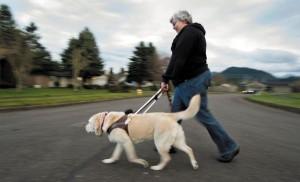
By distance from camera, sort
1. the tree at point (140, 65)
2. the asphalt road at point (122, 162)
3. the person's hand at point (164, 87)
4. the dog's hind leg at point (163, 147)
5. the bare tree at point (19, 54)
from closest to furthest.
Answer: the asphalt road at point (122, 162) → the dog's hind leg at point (163, 147) → the person's hand at point (164, 87) → the bare tree at point (19, 54) → the tree at point (140, 65)

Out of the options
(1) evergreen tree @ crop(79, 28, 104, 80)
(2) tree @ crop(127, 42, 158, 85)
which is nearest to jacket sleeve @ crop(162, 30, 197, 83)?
(1) evergreen tree @ crop(79, 28, 104, 80)

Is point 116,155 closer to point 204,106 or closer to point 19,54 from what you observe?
point 204,106

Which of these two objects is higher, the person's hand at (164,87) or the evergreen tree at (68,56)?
the evergreen tree at (68,56)

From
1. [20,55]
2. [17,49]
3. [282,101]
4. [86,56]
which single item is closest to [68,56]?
[86,56]

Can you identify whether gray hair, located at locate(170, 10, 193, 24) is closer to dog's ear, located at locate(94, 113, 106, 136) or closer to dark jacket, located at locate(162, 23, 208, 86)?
dark jacket, located at locate(162, 23, 208, 86)

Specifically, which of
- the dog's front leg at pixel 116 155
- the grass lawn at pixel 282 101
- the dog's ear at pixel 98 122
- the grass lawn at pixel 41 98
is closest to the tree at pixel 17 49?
the grass lawn at pixel 41 98

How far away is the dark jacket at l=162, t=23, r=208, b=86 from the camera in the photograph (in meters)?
4.94

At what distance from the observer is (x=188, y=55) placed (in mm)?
4980

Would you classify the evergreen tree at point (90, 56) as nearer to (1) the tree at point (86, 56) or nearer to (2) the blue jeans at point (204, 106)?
(1) the tree at point (86, 56)

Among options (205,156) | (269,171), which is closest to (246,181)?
A: (269,171)

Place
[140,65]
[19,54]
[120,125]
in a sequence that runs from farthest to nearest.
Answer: [140,65] → [19,54] → [120,125]

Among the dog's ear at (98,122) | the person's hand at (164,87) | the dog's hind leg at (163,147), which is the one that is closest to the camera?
the dog's hind leg at (163,147)

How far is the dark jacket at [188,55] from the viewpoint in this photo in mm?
4941

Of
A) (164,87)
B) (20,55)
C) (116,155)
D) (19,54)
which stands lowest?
(116,155)
